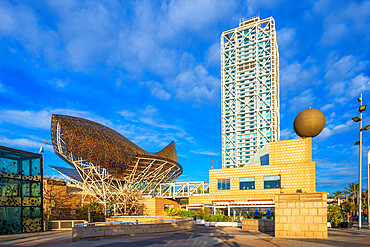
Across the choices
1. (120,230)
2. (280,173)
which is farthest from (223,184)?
(120,230)

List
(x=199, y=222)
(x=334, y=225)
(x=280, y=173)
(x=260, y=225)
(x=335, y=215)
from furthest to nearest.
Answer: (x=280, y=173) → (x=199, y=222) → (x=334, y=225) → (x=335, y=215) → (x=260, y=225)

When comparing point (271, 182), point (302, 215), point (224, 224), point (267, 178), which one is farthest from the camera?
point (267, 178)

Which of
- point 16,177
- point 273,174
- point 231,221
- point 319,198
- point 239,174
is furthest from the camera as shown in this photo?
point 239,174

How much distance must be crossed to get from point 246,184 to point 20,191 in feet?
107

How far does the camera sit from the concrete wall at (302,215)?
1841 cm

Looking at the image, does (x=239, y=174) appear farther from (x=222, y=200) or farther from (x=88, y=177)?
(x=88, y=177)

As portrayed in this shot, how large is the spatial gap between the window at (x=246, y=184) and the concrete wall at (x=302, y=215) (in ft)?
82.5

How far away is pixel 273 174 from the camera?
1666 inches

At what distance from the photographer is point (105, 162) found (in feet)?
168

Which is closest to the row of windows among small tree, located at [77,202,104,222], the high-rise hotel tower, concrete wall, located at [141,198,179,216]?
concrete wall, located at [141,198,179,216]

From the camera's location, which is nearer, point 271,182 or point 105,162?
point 271,182

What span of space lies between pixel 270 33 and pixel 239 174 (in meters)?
115

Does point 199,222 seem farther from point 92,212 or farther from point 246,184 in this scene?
point 92,212

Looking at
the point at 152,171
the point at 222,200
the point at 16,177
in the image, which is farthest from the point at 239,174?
the point at 16,177
